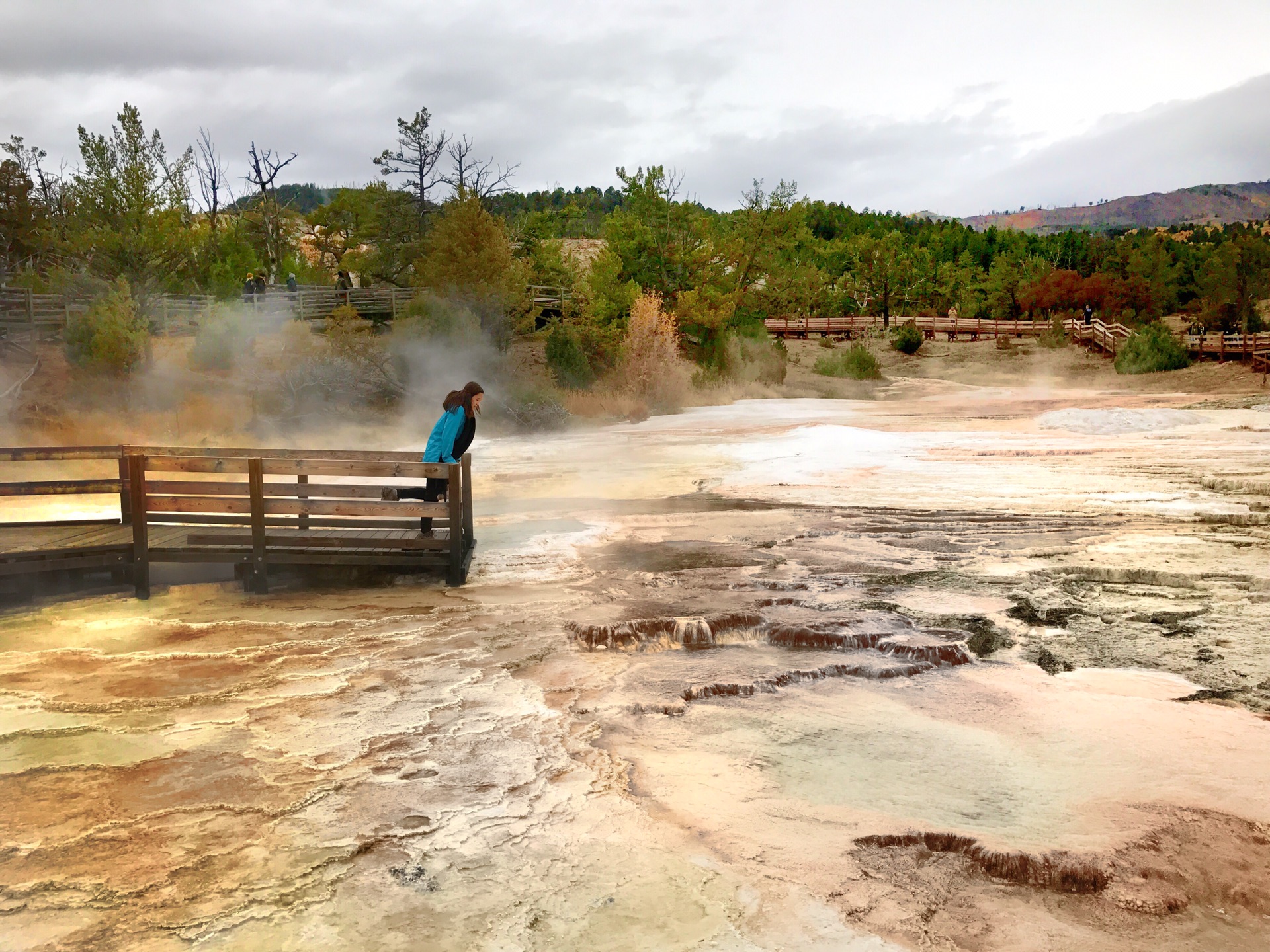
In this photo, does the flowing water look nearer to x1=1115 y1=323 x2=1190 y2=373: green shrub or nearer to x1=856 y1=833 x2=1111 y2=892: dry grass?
x1=856 y1=833 x2=1111 y2=892: dry grass

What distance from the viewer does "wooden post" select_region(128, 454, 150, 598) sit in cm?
916

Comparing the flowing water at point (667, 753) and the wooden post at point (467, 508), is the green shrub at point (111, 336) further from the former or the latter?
the wooden post at point (467, 508)

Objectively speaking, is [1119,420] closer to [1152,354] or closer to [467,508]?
[467,508]

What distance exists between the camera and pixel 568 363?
3581 cm

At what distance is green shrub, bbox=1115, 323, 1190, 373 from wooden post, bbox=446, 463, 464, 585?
134 ft

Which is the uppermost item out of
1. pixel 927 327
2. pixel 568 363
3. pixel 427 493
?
pixel 927 327

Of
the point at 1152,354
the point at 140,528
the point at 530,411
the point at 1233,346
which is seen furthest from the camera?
the point at 1152,354

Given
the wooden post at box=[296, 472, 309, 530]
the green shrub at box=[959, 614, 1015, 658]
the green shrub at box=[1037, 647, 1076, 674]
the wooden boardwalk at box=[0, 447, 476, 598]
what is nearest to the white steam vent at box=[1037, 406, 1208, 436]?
the green shrub at box=[959, 614, 1015, 658]

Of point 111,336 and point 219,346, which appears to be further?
point 219,346

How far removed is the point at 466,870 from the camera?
15.2ft

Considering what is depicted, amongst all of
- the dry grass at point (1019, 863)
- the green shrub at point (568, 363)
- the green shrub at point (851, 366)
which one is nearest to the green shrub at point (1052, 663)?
the dry grass at point (1019, 863)

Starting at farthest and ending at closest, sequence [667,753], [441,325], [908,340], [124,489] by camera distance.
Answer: [908,340]
[441,325]
[124,489]
[667,753]

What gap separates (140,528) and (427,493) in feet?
8.49

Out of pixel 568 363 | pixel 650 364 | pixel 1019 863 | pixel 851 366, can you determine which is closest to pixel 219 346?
pixel 568 363
